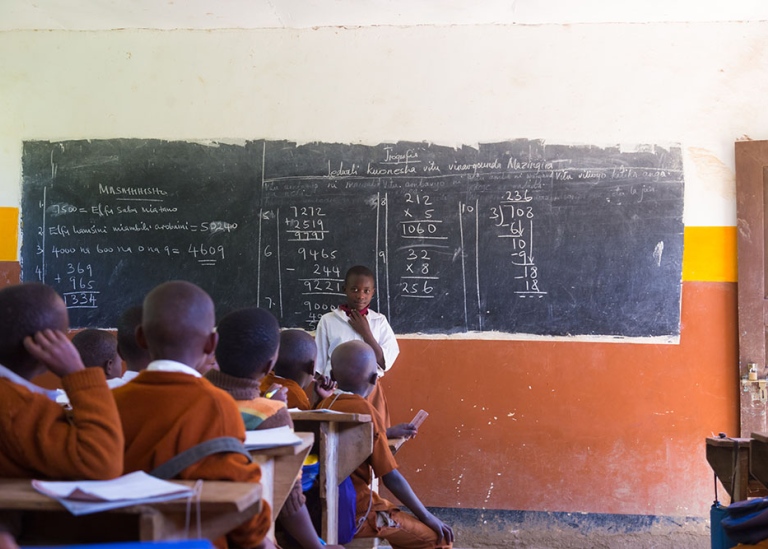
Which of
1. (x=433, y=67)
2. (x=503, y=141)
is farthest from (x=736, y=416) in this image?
(x=433, y=67)

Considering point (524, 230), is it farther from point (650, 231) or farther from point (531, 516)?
point (531, 516)

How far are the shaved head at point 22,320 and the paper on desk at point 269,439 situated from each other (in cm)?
42

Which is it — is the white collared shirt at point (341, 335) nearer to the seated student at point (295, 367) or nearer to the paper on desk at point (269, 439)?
the seated student at point (295, 367)

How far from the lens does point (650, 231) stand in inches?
176

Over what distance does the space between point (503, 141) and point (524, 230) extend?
52 cm

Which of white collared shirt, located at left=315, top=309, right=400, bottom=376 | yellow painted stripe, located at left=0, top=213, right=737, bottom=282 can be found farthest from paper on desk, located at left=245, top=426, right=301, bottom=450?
yellow painted stripe, located at left=0, top=213, right=737, bottom=282

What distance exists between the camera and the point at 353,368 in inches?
115

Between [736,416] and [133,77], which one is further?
[133,77]

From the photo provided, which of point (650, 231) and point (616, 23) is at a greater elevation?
point (616, 23)

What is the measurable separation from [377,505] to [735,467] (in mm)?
1310

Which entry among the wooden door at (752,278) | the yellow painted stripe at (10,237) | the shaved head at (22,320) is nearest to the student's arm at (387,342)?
the wooden door at (752,278)

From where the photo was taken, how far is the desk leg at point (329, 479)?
2451mm

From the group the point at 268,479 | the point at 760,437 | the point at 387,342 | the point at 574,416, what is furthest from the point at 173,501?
the point at 574,416

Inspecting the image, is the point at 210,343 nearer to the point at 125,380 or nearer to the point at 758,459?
the point at 125,380
